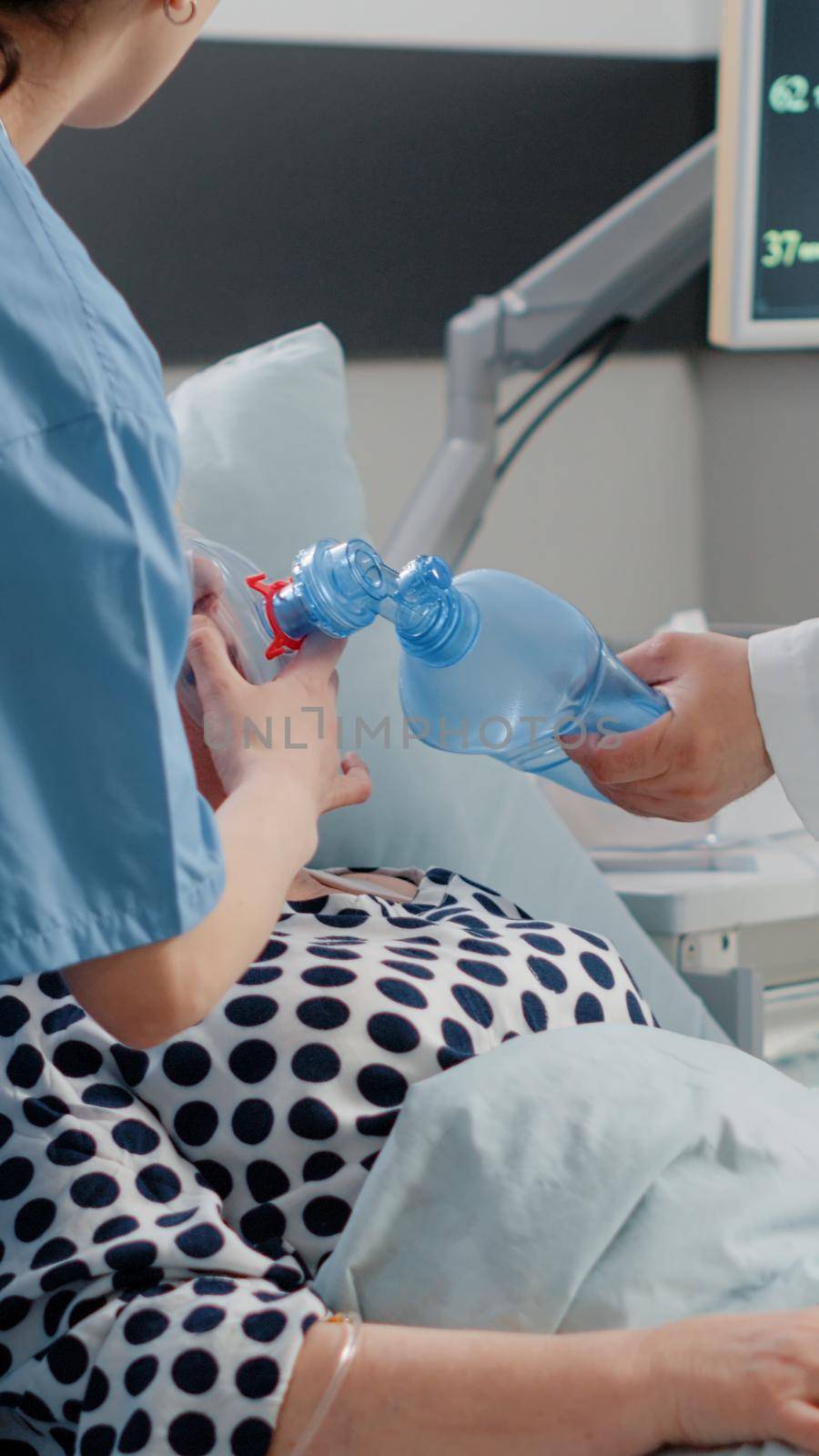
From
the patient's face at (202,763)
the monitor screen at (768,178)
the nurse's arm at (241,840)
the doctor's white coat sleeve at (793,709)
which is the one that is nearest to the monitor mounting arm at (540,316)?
the monitor screen at (768,178)

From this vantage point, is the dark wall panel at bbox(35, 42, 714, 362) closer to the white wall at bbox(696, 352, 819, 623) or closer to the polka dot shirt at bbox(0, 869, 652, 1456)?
the white wall at bbox(696, 352, 819, 623)

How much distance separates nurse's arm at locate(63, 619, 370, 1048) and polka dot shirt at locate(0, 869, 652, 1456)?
0.52 feet

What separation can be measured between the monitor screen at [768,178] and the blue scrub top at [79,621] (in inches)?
39.0

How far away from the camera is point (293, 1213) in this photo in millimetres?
911

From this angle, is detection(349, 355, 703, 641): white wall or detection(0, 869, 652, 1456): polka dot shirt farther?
detection(349, 355, 703, 641): white wall

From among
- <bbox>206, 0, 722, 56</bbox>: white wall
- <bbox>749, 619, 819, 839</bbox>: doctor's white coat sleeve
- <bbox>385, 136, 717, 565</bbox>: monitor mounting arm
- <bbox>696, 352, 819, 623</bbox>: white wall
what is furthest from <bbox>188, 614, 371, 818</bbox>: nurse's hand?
<bbox>696, 352, 819, 623</bbox>: white wall

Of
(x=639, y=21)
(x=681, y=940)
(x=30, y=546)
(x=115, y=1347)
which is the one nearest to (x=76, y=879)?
(x=30, y=546)

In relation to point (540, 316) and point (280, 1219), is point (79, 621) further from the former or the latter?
point (540, 316)

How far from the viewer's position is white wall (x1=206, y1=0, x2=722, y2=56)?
76.0 inches

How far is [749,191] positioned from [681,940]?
74 centimetres

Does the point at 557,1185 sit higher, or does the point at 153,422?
the point at 153,422

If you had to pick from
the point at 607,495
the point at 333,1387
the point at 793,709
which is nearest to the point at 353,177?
the point at 607,495

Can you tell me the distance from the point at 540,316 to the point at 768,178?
0.30 meters

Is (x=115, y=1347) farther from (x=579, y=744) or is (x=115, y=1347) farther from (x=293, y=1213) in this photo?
(x=579, y=744)
